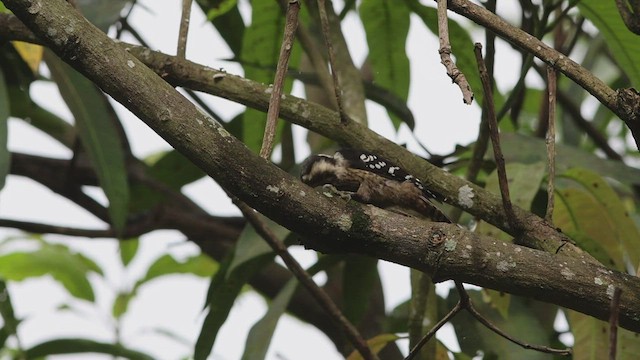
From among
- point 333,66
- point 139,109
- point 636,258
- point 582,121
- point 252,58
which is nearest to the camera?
point 139,109

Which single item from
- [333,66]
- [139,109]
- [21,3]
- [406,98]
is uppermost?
[406,98]

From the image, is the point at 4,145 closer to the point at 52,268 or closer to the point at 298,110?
→ the point at 298,110

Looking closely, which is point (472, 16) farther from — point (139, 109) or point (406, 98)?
point (406, 98)

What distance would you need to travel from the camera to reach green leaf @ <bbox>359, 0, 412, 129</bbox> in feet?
11.8

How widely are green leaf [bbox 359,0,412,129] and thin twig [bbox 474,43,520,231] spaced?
1.63 metres

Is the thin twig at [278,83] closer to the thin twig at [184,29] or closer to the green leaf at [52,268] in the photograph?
the thin twig at [184,29]

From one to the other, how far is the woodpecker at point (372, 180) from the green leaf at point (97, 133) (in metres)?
0.85

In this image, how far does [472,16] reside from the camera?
76.8 inches

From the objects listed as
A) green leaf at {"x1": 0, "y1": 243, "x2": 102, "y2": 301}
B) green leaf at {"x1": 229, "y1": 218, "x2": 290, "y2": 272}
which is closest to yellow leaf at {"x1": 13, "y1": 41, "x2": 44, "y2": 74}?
green leaf at {"x1": 229, "y1": 218, "x2": 290, "y2": 272}

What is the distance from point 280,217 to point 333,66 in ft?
1.58

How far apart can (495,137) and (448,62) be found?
28 centimetres

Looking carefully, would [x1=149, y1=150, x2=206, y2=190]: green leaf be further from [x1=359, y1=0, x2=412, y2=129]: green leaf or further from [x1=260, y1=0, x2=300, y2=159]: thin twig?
[x1=260, y1=0, x2=300, y2=159]: thin twig

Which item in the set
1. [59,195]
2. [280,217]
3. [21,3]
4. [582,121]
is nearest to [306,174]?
[280,217]

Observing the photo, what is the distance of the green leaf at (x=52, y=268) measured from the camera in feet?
14.4
